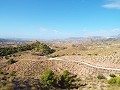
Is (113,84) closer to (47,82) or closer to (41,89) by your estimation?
(47,82)

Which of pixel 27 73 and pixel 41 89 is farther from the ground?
pixel 41 89

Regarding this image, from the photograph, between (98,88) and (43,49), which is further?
(43,49)

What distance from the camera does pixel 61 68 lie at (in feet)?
173

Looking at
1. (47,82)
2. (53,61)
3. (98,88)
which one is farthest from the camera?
(53,61)

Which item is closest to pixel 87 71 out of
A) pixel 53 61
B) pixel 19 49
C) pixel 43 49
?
pixel 53 61

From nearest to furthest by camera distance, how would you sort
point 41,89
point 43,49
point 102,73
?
point 41,89
point 102,73
point 43,49

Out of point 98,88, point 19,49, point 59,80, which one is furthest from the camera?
point 19,49

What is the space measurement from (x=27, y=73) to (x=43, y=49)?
52.9 m

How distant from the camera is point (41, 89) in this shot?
24.2 meters

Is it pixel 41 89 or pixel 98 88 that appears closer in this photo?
pixel 41 89

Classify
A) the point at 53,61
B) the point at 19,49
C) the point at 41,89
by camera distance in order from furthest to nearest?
the point at 19,49, the point at 53,61, the point at 41,89

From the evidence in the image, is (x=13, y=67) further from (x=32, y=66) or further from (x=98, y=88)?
(x=98, y=88)

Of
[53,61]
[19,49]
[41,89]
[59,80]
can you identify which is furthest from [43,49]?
[41,89]

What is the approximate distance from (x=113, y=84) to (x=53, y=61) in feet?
98.7
